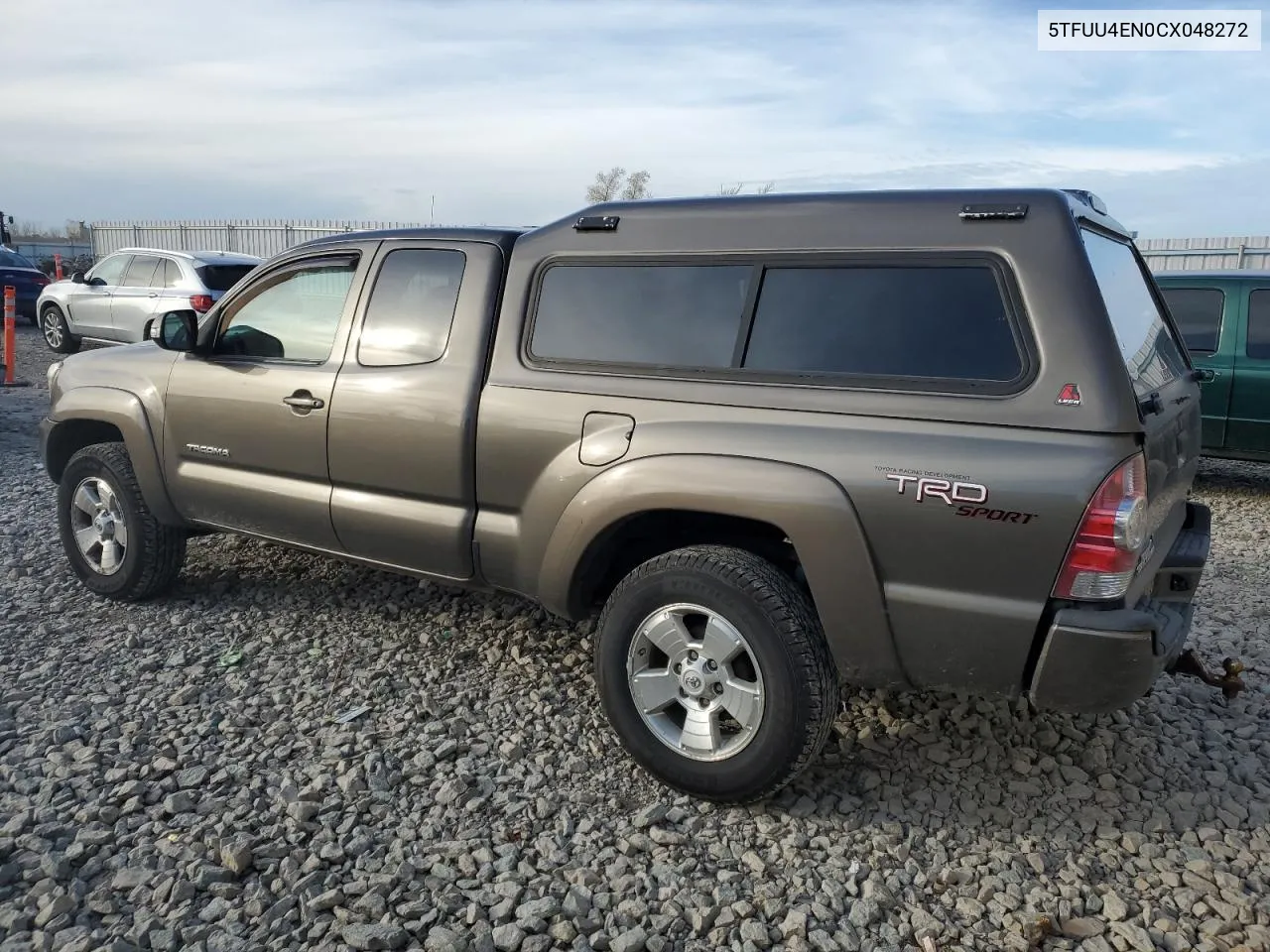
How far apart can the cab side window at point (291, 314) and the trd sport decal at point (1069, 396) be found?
2.90 meters

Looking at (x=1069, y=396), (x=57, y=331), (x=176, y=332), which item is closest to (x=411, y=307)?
(x=176, y=332)

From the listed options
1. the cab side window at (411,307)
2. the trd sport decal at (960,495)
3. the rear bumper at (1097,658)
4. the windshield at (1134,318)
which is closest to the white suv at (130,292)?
the cab side window at (411,307)

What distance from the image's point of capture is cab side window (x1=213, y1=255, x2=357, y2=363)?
14.1ft

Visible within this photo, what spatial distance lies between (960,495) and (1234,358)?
6.26m

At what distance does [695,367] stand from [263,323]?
228cm

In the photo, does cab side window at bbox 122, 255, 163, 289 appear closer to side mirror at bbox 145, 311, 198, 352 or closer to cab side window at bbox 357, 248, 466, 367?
side mirror at bbox 145, 311, 198, 352

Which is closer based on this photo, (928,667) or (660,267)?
(928,667)

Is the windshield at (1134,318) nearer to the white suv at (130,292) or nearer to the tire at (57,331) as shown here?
the white suv at (130,292)

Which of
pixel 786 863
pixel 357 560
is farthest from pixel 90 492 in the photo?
pixel 786 863

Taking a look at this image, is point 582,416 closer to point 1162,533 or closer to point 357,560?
point 357,560

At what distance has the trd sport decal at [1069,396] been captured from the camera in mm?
2676

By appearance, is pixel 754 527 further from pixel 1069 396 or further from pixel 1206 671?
pixel 1206 671

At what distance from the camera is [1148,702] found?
4.05 m

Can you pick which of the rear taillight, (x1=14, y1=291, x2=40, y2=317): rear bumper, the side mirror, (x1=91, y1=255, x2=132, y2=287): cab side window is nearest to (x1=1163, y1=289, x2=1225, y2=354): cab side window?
the rear taillight
